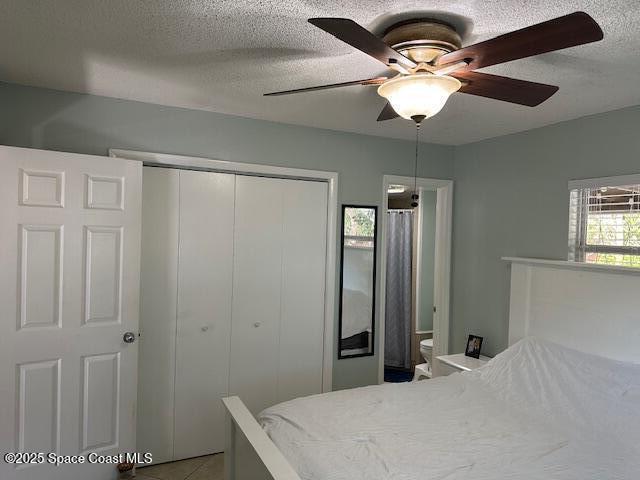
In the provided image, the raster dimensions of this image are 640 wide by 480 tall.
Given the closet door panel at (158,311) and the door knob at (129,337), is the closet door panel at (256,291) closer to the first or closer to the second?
the closet door panel at (158,311)

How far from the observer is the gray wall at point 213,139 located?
2627 millimetres

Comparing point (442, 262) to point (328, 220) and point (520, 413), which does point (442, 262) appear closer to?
point (328, 220)

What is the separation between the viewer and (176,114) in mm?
2988

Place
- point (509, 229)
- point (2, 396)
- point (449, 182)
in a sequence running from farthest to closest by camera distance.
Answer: point (449, 182), point (509, 229), point (2, 396)

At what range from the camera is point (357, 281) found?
3633 millimetres

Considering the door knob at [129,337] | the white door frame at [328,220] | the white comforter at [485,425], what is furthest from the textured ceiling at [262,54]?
the white comforter at [485,425]

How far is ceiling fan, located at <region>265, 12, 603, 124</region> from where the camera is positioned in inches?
52.4

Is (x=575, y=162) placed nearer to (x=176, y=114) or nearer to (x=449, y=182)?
(x=449, y=182)

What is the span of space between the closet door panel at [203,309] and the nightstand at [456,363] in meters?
1.65

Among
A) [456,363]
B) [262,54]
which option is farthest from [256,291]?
[262,54]

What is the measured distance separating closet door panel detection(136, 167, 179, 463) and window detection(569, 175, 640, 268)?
2694mm

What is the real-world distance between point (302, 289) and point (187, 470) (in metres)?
1.44

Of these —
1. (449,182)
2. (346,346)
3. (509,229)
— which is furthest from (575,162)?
(346,346)

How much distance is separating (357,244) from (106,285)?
187cm
